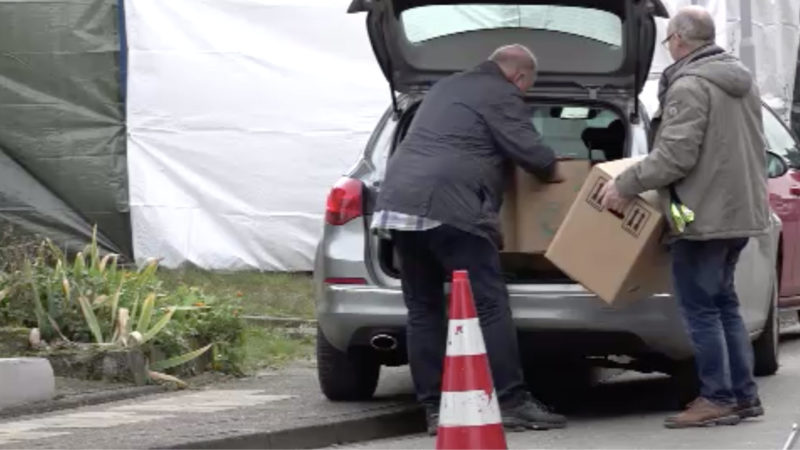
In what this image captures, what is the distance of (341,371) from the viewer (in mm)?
9766

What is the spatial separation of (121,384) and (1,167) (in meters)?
6.97

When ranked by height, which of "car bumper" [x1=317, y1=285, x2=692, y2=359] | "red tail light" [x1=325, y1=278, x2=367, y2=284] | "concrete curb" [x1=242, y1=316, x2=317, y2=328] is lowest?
"concrete curb" [x1=242, y1=316, x2=317, y2=328]

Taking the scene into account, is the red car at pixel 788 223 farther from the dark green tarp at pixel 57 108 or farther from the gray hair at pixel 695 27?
the dark green tarp at pixel 57 108

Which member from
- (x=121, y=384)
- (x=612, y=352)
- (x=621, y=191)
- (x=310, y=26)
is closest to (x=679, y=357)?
(x=612, y=352)

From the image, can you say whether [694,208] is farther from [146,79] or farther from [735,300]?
[146,79]

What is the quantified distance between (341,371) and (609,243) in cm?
159

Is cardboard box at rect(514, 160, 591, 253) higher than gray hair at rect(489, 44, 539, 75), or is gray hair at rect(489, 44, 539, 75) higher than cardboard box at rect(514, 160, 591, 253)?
gray hair at rect(489, 44, 539, 75)

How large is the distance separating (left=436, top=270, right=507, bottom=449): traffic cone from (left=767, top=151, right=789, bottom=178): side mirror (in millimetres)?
4366

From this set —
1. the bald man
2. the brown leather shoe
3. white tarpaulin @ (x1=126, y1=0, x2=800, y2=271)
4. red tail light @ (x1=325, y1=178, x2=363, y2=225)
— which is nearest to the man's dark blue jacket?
red tail light @ (x1=325, y1=178, x2=363, y2=225)

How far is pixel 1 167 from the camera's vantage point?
16688mm

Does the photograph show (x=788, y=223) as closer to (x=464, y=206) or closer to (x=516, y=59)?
(x=516, y=59)

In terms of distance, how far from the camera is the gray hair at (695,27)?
8.98 metres

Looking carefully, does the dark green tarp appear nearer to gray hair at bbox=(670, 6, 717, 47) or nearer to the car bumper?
the car bumper

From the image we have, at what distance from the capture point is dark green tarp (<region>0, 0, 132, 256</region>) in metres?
16.6
